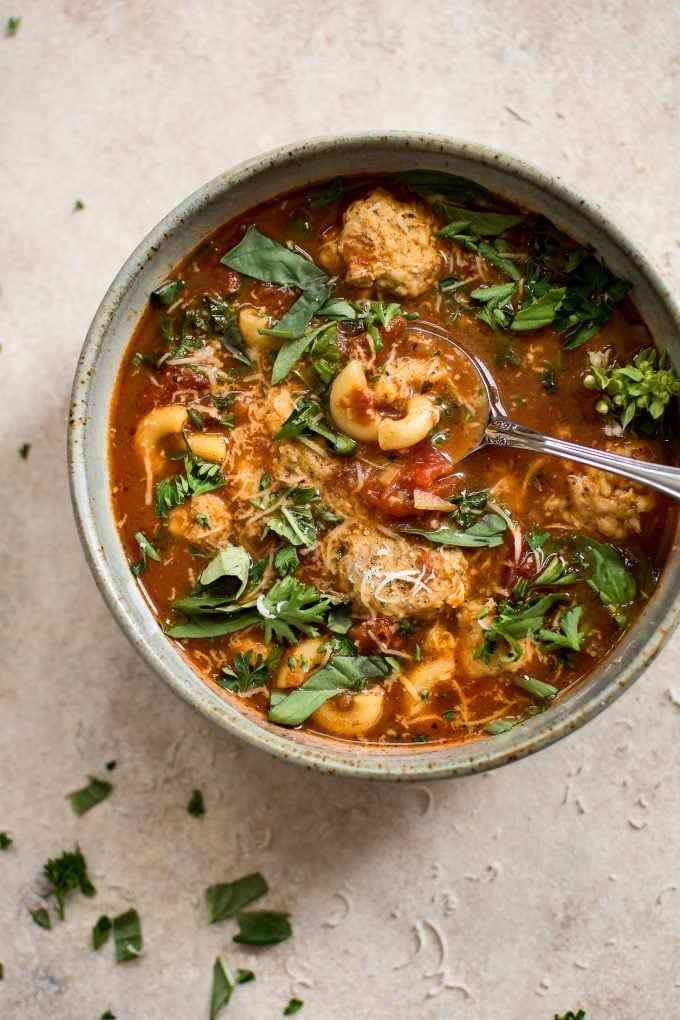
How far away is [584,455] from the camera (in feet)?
10.1

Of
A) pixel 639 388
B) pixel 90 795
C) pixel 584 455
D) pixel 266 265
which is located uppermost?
pixel 266 265

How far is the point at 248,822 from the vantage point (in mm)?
3590

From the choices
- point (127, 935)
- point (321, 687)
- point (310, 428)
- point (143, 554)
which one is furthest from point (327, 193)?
point (127, 935)

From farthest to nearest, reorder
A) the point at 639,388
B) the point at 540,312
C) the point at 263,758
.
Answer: the point at 263,758 → the point at 540,312 → the point at 639,388

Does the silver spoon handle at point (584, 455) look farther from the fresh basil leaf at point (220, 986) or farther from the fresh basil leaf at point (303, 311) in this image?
the fresh basil leaf at point (220, 986)

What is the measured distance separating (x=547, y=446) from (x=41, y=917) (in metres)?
2.60

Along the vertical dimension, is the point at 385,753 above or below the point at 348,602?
below

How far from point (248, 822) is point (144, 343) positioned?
5.99 ft

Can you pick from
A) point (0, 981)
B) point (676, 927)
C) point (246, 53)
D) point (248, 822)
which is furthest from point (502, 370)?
point (0, 981)

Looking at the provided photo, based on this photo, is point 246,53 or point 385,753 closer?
point 385,753

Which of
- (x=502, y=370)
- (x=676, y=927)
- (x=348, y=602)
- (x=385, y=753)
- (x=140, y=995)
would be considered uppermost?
(x=502, y=370)

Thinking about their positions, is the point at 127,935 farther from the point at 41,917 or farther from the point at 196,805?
the point at 196,805

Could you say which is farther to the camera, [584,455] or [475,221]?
[475,221]

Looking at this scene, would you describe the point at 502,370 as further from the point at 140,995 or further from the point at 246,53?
the point at 140,995
